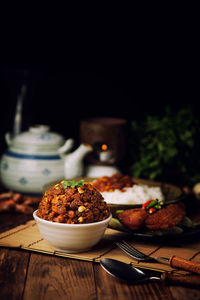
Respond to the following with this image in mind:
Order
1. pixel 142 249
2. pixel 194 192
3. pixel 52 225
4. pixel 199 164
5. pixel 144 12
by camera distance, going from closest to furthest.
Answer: pixel 52 225
pixel 142 249
pixel 194 192
pixel 199 164
pixel 144 12

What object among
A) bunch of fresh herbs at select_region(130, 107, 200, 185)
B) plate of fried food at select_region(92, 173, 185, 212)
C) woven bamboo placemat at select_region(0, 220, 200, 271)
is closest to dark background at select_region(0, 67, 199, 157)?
bunch of fresh herbs at select_region(130, 107, 200, 185)

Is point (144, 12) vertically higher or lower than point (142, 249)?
higher

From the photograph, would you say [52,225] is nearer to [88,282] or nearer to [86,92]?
[88,282]

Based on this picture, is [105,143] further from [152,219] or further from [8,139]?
[152,219]

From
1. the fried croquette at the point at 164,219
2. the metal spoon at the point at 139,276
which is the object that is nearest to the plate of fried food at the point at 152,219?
the fried croquette at the point at 164,219

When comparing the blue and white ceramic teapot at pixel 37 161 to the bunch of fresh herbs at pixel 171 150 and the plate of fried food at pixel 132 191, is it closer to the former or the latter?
the plate of fried food at pixel 132 191

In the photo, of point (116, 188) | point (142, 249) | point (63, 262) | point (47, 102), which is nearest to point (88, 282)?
point (63, 262)
